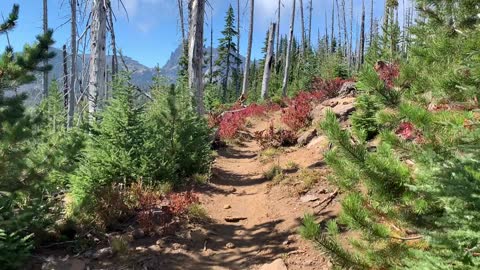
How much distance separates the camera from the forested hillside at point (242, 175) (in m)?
3.05

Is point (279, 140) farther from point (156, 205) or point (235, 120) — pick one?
point (156, 205)

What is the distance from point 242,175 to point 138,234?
4195 mm

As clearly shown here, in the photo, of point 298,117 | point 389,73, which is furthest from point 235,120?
point 389,73

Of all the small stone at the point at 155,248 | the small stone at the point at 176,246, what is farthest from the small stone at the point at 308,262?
the small stone at the point at 155,248

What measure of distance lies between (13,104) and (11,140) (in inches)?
16.2

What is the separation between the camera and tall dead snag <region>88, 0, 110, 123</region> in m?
8.45

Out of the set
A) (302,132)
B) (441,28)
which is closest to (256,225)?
(441,28)

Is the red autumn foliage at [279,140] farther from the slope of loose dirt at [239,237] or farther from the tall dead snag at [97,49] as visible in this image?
the tall dead snag at [97,49]

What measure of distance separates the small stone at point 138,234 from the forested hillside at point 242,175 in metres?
0.03

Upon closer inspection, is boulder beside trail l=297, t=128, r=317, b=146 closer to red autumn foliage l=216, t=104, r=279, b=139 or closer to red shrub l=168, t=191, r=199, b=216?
red autumn foliage l=216, t=104, r=279, b=139

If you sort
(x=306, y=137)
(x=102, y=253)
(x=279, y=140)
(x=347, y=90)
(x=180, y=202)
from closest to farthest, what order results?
(x=102, y=253) → (x=180, y=202) → (x=306, y=137) → (x=279, y=140) → (x=347, y=90)

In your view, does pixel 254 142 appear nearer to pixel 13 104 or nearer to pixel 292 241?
pixel 292 241

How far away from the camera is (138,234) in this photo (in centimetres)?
622

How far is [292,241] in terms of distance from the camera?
6000mm
